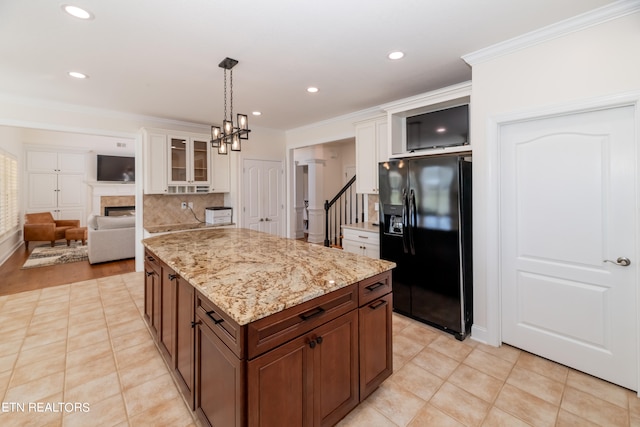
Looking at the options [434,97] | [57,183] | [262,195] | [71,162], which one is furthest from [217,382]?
[71,162]

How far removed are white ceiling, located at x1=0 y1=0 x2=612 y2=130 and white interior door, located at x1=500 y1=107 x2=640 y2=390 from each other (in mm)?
Result: 890

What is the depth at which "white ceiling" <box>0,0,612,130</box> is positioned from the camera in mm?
1965

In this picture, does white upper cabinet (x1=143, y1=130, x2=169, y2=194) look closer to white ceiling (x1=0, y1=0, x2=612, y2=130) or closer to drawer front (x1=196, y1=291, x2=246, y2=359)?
white ceiling (x1=0, y1=0, x2=612, y2=130)

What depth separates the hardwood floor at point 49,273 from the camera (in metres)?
4.20

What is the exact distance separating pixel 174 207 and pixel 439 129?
4.40m

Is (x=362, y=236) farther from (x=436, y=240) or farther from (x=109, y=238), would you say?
(x=109, y=238)

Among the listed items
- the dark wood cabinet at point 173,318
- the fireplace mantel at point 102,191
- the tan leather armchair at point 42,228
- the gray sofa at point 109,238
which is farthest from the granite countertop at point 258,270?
the fireplace mantel at point 102,191

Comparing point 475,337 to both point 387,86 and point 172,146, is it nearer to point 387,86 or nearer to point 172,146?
point 387,86

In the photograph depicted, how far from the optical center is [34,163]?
24.5 ft

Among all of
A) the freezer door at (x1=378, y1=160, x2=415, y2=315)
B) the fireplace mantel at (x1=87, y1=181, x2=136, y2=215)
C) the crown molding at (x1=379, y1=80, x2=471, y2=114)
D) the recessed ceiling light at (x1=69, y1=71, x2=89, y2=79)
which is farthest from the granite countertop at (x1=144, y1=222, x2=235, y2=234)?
the fireplace mantel at (x1=87, y1=181, x2=136, y2=215)

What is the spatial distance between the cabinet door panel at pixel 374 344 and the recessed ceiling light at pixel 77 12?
9.00 feet

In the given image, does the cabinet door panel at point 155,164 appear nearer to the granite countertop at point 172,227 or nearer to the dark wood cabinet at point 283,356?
the granite countertop at point 172,227

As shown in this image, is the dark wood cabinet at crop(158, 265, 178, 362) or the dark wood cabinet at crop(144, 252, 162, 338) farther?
the dark wood cabinet at crop(144, 252, 162, 338)

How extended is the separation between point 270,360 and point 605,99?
8.99 feet
